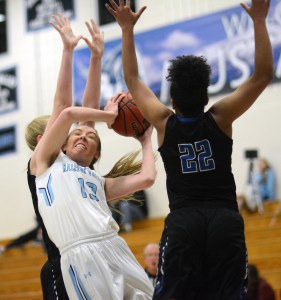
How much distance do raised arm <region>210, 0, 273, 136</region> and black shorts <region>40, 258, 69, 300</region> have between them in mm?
1388

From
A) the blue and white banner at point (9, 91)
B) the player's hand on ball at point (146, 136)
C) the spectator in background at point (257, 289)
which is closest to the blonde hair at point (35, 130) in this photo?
the player's hand on ball at point (146, 136)

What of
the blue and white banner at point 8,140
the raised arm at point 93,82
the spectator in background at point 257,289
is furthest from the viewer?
the blue and white banner at point 8,140

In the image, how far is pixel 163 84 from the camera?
1280 centimetres

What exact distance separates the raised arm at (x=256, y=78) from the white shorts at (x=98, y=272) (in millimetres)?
1075

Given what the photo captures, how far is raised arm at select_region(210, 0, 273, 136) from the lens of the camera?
10.0ft

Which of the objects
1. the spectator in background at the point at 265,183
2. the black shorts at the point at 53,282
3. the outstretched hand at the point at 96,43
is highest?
the outstretched hand at the point at 96,43

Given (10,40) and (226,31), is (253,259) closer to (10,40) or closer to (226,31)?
(226,31)

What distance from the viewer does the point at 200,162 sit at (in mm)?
3092

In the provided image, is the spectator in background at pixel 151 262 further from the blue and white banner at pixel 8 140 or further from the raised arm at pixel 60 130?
the blue and white banner at pixel 8 140

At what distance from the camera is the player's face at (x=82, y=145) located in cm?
391

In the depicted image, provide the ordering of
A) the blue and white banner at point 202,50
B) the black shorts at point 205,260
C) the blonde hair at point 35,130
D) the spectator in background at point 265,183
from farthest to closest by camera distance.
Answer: the blue and white banner at point 202,50 → the spectator in background at point 265,183 → the blonde hair at point 35,130 → the black shorts at point 205,260

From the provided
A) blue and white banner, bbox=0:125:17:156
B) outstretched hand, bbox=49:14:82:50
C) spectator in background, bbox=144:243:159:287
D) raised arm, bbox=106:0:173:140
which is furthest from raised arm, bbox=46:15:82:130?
blue and white banner, bbox=0:125:17:156

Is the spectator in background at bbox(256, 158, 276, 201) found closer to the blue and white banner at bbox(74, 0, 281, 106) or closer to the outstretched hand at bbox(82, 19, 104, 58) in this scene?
the blue and white banner at bbox(74, 0, 281, 106)

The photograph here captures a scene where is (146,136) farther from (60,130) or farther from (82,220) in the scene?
(82,220)
